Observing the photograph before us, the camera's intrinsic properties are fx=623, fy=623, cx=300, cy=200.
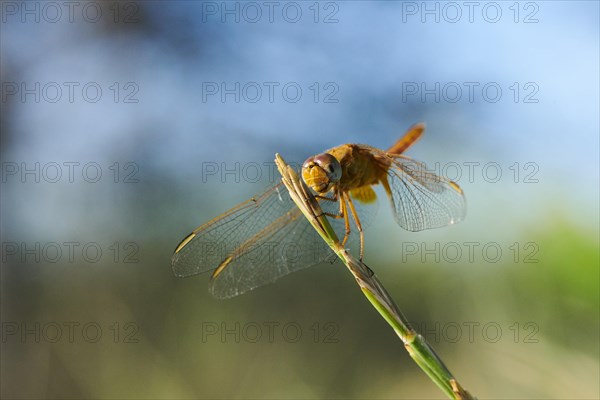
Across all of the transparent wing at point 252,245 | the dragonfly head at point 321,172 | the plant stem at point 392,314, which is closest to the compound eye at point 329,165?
the dragonfly head at point 321,172

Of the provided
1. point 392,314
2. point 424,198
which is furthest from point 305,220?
point 392,314

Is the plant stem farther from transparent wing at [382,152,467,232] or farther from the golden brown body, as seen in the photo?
transparent wing at [382,152,467,232]

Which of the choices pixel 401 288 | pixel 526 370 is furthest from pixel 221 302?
pixel 526 370

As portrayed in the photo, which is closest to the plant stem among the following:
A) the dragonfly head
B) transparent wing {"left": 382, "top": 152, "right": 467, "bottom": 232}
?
the dragonfly head

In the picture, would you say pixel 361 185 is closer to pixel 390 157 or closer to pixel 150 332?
pixel 390 157

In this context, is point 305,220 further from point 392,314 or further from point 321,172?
point 392,314

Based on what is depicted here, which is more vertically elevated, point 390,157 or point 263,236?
point 390,157

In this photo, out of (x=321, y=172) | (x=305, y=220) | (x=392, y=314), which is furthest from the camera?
(x=305, y=220)

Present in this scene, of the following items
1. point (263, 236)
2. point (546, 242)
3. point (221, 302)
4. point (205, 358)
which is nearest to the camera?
point (263, 236)
